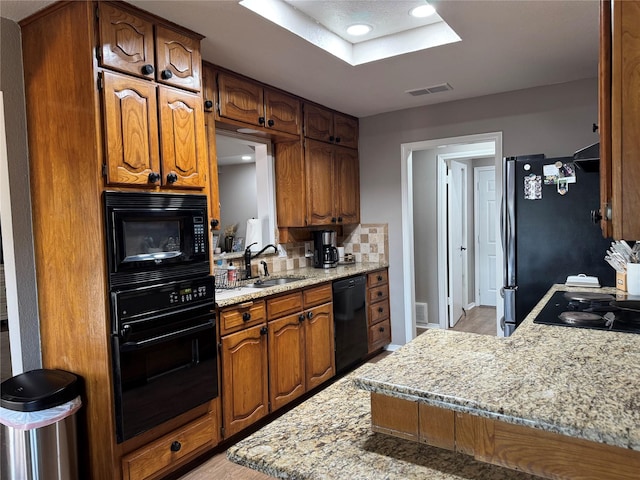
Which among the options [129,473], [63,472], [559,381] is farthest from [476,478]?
[63,472]

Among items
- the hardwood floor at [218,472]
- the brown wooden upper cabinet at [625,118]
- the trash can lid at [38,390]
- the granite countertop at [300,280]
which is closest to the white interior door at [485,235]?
the granite countertop at [300,280]

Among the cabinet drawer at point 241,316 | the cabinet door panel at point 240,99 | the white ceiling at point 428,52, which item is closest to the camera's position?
the white ceiling at point 428,52

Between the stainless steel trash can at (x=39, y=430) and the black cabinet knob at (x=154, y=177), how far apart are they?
996 mm

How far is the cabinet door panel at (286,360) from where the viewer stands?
9.38 ft

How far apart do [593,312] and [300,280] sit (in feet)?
6.34

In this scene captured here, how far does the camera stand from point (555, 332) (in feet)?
5.24

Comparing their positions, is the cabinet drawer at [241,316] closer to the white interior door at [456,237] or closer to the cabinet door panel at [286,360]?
the cabinet door panel at [286,360]

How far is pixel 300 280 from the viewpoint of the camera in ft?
10.8

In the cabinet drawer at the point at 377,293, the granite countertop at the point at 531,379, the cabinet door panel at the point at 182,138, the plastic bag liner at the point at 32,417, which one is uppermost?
the cabinet door panel at the point at 182,138

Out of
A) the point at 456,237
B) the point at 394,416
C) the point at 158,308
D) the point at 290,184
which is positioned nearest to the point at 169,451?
the point at 158,308

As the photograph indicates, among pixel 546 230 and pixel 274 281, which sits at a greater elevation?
pixel 546 230

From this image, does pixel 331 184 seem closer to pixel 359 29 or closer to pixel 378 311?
pixel 378 311

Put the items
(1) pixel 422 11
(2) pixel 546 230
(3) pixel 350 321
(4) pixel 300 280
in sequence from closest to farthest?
(1) pixel 422 11 < (2) pixel 546 230 < (4) pixel 300 280 < (3) pixel 350 321

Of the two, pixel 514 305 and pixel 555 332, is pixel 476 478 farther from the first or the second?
pixel 514 305
